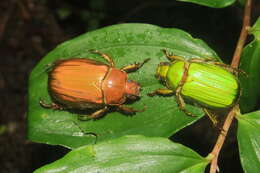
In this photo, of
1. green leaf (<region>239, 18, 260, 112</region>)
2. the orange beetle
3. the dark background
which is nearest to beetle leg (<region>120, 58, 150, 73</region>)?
the orange beetle

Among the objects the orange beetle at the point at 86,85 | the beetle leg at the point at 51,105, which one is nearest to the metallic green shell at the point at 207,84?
the orange beetle at the point at 86,85

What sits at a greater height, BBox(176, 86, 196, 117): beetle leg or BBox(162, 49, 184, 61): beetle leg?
BBox(162, 49, 184, 61): beetle leg

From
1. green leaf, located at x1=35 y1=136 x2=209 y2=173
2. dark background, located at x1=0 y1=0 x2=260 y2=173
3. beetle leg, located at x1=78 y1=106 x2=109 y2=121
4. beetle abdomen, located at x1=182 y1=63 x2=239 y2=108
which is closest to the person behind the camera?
green leaf, located at x1=35 y1=136 x2=209 y2=173

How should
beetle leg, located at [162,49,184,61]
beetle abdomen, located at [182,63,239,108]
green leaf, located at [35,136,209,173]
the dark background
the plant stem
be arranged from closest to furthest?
green leaf, located at [35,136,209,173]
the plant stem
beetle abdomen, located at [182,63,239,108]
beetle leg, located at [162,49,184,61]
the dark background

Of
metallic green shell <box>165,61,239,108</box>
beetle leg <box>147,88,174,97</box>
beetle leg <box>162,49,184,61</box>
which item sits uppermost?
beetle leg <box>162,49,184,61</box>

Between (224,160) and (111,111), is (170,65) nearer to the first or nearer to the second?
(111,111)

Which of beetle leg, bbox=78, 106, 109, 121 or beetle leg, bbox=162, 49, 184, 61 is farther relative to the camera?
beetle leg, bbox=78, 106, 109, 121

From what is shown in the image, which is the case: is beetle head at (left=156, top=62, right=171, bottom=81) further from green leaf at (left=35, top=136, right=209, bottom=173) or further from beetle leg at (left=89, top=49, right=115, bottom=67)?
green leaf at (left=35, top=136, right=209, bottom=173)

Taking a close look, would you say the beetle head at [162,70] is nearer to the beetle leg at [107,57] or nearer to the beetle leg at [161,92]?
the beetle leg at [161,92]
